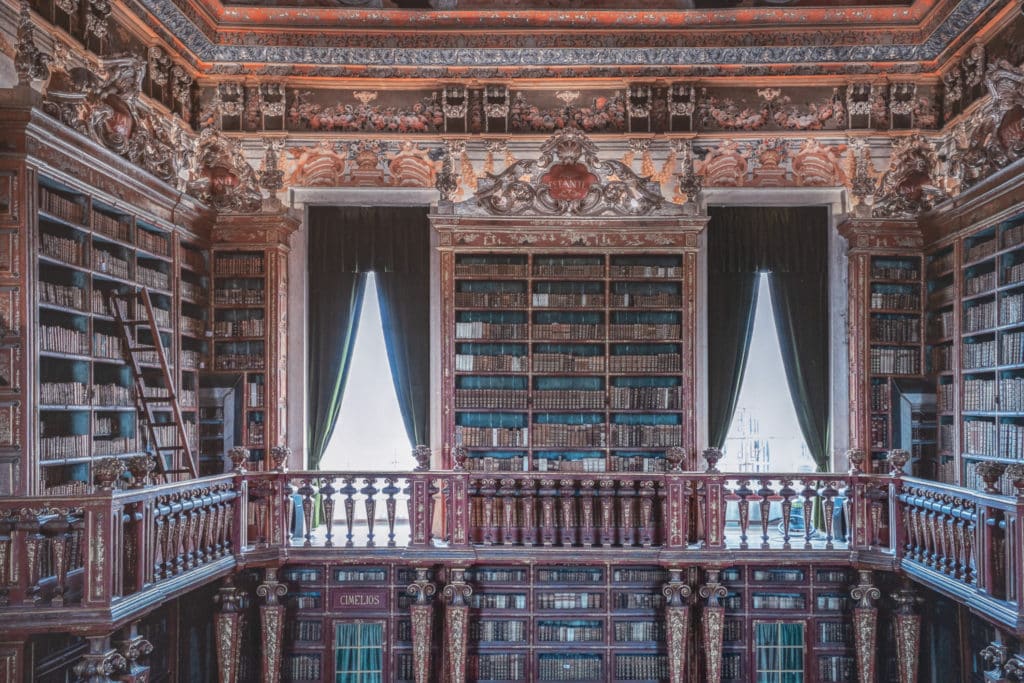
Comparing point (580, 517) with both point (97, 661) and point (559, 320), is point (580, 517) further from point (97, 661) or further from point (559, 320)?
point (97, 661)

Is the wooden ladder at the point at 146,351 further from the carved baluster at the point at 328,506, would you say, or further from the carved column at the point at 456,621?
the carved column at the point at 456,621

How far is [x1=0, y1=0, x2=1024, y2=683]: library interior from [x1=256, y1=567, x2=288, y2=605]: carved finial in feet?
0.08

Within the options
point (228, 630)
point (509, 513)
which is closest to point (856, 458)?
point (509, 513)

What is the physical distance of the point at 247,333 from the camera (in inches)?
338

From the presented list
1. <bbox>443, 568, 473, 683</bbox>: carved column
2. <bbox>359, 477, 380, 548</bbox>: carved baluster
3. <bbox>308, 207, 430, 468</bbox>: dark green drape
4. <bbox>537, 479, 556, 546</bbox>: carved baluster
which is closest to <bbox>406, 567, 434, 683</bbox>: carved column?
<bbox>443, 568, 473, 683</bbox>: carved column

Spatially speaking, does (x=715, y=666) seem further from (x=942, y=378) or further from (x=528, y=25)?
(x=528, y=25)

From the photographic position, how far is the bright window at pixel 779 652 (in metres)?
7.63

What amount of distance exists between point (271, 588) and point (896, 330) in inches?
228

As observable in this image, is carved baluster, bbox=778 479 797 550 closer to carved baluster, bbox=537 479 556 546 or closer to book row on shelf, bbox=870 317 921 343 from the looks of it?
carved baluster, bbox=537 479 556 546

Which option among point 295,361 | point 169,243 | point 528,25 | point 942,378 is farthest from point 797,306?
point 169,243

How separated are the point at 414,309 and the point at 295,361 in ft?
3.97

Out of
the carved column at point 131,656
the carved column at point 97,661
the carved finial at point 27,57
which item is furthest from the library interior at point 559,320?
the carved column at point 97,661

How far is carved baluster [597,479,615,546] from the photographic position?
23.8 feet

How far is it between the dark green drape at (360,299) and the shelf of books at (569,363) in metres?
0.43
